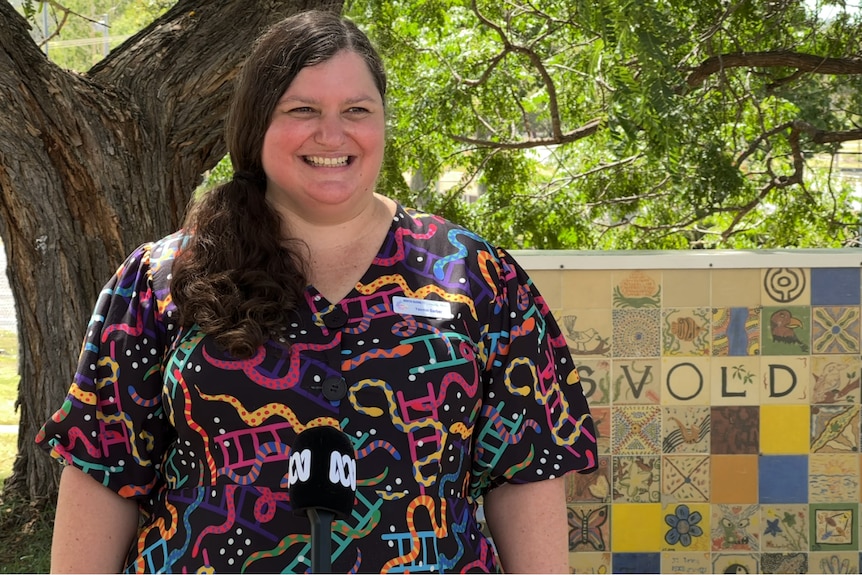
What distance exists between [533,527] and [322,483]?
771mm

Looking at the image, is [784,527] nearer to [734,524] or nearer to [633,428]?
[734,524]

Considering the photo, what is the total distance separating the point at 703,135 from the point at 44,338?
403 cm

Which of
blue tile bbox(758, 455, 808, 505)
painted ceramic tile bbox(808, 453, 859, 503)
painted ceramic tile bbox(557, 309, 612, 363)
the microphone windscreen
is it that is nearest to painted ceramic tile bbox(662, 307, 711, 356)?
painted ceramic tile bbox(557, 309, 612, 363)

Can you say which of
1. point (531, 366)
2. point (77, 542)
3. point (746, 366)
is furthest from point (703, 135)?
point (77, 542)

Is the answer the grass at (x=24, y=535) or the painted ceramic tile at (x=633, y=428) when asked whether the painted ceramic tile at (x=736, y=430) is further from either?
the grass at (x=24, y=535)

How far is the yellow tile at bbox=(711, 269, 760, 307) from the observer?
10.5 feet

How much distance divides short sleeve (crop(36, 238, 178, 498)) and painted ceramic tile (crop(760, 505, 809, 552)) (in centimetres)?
209

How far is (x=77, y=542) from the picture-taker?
1.82m

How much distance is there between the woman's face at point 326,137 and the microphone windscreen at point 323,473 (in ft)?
2.24

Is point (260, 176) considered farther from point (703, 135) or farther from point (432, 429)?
point (703, 135)

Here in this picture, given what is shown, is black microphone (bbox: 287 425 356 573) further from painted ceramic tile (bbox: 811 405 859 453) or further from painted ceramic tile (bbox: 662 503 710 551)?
painted ceramic tile (bbox: 811 405 859 453)

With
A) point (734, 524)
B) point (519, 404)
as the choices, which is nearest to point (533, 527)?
point (519, 404)

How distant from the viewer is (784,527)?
129 inches

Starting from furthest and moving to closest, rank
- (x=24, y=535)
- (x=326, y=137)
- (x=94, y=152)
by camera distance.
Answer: (x=24, y=535), (x=94, y=152), (x=326, y=137)
